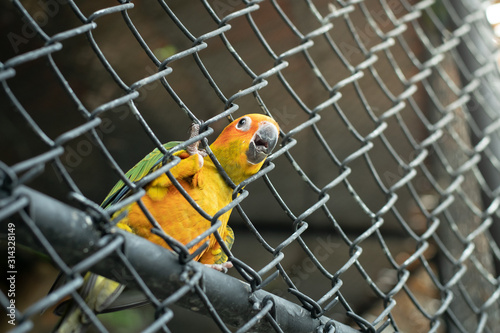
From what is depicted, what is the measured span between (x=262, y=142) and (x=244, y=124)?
0.34ft

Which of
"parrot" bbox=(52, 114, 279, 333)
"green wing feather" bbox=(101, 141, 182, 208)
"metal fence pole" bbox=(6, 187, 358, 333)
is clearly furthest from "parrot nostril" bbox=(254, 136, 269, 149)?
"metal fence pole" bbox=(6, 187, 358, 333)

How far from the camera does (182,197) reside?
5.17 feet

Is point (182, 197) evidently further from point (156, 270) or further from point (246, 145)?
point (156, 270)

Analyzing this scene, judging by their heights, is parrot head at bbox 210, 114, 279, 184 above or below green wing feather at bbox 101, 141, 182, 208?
below

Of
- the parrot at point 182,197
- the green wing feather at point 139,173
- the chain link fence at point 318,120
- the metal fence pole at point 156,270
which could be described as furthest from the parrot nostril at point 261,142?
the metal fence pole at point 156,270

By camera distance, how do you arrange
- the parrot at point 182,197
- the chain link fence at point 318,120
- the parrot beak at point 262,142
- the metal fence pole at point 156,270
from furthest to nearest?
the chain link fence at point 318,120 → the parrot beak at point 262,142 → the parrot at point 182,197 → the metal fence pole at point 156,270

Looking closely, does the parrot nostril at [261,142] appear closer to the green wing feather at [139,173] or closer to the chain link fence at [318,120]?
the chain link fence at [318,120]

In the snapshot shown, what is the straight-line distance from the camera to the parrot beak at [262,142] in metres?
1.66

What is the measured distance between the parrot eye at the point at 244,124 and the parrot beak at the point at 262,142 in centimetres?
5

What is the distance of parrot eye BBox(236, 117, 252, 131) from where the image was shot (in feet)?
5.70

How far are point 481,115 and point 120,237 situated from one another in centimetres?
222

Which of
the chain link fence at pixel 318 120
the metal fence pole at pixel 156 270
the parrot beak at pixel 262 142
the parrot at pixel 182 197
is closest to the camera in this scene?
the metal fence pole at pixel 156 270

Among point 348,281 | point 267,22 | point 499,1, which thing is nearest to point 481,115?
point 499,1

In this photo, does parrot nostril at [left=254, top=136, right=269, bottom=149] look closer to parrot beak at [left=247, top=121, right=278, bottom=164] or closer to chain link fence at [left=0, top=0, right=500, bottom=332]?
parrot beak at [left=247, top=121, right=278, bottom=164]
